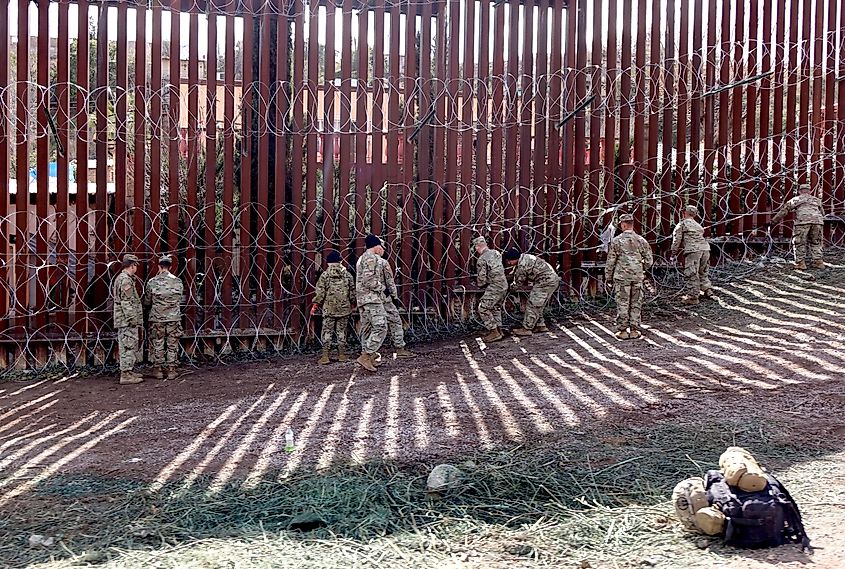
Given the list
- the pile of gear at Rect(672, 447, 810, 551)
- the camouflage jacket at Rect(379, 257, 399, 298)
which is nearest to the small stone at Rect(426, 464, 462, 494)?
the pile of gear at Rect(672, 447, 810, 551)

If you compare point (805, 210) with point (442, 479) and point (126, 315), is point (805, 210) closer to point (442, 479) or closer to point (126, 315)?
point (442, 479)

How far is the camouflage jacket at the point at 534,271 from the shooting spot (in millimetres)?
9273

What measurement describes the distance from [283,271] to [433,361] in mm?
2160

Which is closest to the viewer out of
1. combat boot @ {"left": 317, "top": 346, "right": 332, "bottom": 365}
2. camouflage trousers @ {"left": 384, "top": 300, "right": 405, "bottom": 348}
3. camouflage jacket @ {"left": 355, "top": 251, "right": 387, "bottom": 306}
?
camouflage jacket @ {"left": 355, "top": 251, "right": 387, "bottom": 306}

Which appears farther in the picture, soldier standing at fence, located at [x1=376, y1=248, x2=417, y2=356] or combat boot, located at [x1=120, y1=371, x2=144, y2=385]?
soldier standing at fence, located at [x1=376, y1=248, x2=417, y2=356]

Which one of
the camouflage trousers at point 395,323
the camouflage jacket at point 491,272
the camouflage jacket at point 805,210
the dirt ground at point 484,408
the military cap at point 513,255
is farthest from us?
the camouflage jacket at point 805,210

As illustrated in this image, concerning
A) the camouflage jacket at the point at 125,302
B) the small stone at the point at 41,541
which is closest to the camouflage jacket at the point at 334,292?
the camouflage jacket at the point at 125,302

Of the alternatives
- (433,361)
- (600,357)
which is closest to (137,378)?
(433,361)

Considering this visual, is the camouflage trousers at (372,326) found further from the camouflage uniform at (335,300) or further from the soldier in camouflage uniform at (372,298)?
the camouflage uniform at (335,300)

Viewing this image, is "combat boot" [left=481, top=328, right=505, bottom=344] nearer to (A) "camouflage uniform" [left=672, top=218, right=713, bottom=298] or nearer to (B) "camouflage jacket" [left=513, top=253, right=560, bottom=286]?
(B) "camouflage jacket" [left=513, top=253, right=560, bottom=286]

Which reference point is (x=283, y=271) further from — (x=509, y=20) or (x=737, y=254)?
(x=737, y=254)

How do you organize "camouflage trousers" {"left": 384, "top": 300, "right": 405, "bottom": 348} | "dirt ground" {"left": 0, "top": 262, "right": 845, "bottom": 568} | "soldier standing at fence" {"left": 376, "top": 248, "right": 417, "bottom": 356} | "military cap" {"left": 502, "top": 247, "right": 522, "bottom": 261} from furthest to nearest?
"military cap" {"left": 502, "top": 247, "right": 522, "bottom": 261} < "camouflage trousers" {"left": 384, "top": 300, "right": 405, "bottom": 348} < "soldier standing at fence" {"left": 376, "top": 248, "right": 417, "bottom": 356} < "dirt ground" {"left": 0, "top": 262, "right": 845, "bottom": 568}

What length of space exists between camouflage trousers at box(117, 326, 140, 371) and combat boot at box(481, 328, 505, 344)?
3.75 m

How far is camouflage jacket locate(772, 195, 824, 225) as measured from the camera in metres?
9.75
